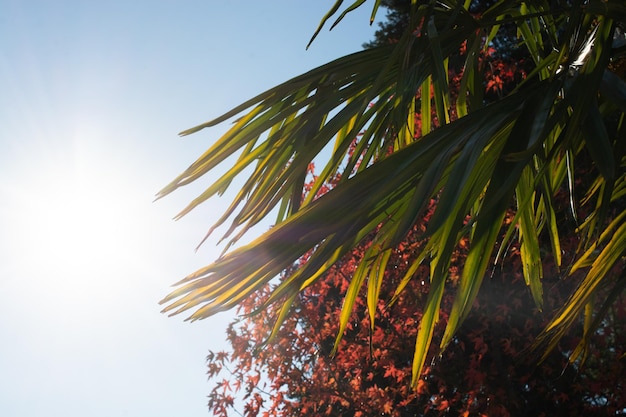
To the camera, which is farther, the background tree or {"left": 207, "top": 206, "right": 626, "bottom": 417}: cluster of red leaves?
{"left": 207, "top": 206, "right": 626, "bottom": 417}: cluster of red leaves

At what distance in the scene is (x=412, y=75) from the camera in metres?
1.65

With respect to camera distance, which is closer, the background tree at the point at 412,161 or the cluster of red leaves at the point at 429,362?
the background tree at the point at 412,161

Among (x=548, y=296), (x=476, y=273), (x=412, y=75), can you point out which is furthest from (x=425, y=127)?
(x=548, y=296)

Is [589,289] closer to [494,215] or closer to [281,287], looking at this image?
[494,215]

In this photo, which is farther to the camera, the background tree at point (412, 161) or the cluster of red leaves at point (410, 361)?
the cluster of red leaves at point (410, 361)

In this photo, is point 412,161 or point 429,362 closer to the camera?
point 412,161

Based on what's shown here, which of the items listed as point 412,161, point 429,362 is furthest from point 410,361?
point 412,161

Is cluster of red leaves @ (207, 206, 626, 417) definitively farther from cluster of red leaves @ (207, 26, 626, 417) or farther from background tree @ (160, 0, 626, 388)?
background tree @ (160, 0, 626, 388)

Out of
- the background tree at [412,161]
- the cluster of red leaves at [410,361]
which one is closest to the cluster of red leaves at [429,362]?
the cluster of red leaves at [410,361]

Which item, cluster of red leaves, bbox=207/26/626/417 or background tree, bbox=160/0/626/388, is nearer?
background tree, bbox=160/0/626/388

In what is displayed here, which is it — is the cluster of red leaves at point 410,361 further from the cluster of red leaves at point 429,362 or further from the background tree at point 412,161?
the background tree at point 412,161

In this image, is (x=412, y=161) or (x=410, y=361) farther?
(x=410, y=361)

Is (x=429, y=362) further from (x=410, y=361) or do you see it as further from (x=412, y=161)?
(x=412, y=161)

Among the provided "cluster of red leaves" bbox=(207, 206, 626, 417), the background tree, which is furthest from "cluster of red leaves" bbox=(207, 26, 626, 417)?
the background tree
